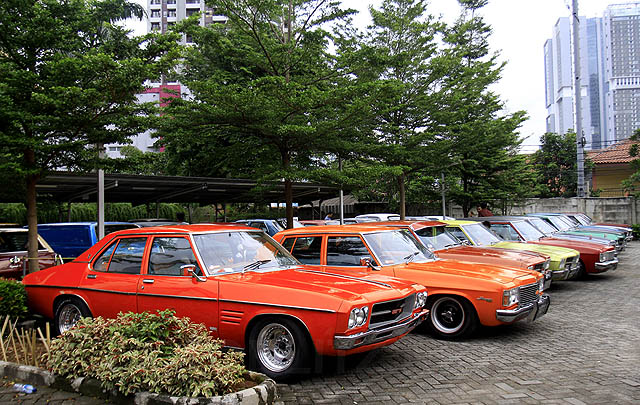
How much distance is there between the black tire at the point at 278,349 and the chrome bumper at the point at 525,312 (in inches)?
114

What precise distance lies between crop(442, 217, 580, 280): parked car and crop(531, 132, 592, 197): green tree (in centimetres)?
2777

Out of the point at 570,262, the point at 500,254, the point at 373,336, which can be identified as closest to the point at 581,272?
the point at 570,262

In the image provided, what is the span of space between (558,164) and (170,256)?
37.8 m

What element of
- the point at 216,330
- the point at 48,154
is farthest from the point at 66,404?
the point at 48,154

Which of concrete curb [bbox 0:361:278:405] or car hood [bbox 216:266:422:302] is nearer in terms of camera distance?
concrete curb [bbox 0:361:278:405]

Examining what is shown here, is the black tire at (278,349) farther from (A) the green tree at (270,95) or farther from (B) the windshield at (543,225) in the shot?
(B) the windshield at (543,225)

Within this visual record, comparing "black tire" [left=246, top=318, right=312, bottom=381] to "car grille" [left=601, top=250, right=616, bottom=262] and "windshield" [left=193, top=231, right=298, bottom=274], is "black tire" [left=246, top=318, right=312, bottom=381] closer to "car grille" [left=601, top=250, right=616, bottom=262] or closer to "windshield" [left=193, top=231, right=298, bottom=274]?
"windshield" [left=193, top=231, right=298, bottom=274]

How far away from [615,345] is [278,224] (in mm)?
13508

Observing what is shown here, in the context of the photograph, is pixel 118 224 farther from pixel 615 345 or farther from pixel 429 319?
pixel 615 345

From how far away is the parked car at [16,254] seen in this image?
8.50 m

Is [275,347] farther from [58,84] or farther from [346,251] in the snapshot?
[58,84]

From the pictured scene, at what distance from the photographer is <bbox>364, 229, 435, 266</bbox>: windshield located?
22.6ft

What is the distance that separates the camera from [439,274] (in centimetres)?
667

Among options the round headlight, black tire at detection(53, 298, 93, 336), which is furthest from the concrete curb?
black tire at detection(53, 298, 93, 336)
